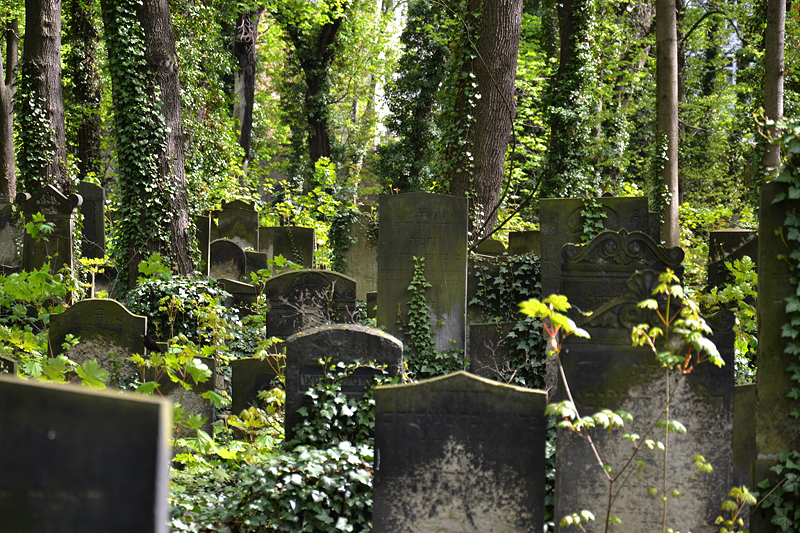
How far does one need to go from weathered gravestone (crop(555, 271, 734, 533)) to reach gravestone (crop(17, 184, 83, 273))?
26.7 ft

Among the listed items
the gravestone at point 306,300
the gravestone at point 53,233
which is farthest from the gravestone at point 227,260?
the gravestone at point 306,300

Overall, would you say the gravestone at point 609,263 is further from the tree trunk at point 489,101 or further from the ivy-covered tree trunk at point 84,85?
the ivy-covered tree trunk at point 84,85

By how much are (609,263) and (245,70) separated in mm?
17640

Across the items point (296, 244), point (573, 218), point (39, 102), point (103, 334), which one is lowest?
point (103, 334)

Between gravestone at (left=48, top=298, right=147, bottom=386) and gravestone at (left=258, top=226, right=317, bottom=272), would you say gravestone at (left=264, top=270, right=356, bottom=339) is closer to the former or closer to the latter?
gravestone at (left=48, top=298, right=147, bottom=386)

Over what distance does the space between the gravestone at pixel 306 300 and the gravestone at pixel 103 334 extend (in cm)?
158

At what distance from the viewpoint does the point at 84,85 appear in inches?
730

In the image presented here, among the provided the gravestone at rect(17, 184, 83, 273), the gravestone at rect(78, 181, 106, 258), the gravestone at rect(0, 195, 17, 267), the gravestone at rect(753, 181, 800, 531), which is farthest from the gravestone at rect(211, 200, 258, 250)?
the gravestone at rect(753, 181, 800, 531)

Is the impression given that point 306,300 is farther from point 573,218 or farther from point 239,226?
point 239,226

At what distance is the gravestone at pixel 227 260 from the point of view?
13109 millimetres

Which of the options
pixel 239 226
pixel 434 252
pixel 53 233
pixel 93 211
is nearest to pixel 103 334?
pixel 434 252

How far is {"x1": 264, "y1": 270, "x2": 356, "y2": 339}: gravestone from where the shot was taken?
337 inches

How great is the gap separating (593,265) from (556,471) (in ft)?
10.1

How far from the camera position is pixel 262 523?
452 cm
